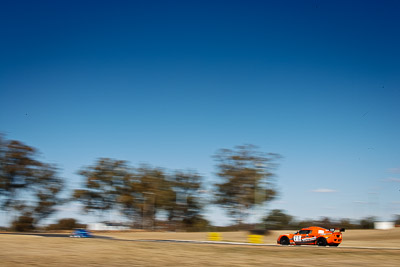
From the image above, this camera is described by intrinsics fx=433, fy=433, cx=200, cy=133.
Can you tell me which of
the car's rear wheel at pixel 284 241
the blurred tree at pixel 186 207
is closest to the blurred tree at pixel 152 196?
the blurred tree at pixel 186 207

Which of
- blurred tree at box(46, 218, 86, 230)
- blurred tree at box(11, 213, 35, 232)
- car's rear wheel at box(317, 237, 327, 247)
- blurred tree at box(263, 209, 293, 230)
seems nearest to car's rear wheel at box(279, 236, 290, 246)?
→ car's rear wheel at box(317, 237, 327, 247)

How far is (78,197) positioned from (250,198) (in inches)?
1205

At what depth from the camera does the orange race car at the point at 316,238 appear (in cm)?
3025

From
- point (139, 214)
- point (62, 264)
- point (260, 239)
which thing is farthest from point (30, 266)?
point (139, 214)

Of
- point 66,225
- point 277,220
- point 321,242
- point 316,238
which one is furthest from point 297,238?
point 66,225

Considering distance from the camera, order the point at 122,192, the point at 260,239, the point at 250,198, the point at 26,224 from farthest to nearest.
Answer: the point at 122,192 < the point at 250,198 < the point at 26,224 < the point at 260,239

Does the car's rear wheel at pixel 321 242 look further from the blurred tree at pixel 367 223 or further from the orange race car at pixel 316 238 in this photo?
the blurred tree at pixel 367 223

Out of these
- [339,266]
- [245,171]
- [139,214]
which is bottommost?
[339,266]

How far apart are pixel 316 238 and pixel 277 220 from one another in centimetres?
4850

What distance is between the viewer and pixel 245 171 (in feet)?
252

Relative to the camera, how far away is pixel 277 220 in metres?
78.3

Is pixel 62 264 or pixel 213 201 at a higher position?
pixel 213 201

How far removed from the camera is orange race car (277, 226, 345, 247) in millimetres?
30250

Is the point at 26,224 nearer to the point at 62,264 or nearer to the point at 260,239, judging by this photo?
the point at 260,239
